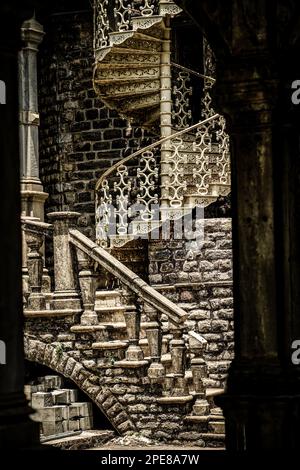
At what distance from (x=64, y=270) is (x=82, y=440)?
1967 millimetres

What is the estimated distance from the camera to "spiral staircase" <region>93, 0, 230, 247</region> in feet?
55.9

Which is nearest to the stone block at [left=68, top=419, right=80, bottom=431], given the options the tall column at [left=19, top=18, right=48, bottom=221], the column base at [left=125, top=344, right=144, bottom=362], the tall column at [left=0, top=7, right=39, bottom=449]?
the column base at [left=125, top=344, right=144, bottom=362]

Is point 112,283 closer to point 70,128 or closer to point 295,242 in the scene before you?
point 70,128

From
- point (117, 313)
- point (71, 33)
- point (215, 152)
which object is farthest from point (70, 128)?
point (117, 313)

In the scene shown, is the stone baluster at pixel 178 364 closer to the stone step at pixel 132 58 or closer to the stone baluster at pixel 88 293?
the stone baluster at pixel 88 293

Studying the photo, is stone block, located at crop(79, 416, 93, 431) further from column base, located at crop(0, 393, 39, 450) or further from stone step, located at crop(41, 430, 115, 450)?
column base, located at crop(0, 393, 39, 450)

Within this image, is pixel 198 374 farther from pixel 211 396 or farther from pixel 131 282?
pixel 131 282

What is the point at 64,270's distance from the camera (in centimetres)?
1351

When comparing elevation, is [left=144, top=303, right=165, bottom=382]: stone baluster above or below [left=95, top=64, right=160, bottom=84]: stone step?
below

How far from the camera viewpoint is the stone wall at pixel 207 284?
14.8m

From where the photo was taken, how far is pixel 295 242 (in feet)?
23.1

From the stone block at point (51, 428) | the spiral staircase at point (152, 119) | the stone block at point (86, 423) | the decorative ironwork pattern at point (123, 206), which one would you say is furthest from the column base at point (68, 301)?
the decorative ironwork pattern at point (123, 206)

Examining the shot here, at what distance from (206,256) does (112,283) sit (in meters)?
1.25

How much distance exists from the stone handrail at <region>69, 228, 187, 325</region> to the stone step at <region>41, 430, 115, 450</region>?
146 centimetres
